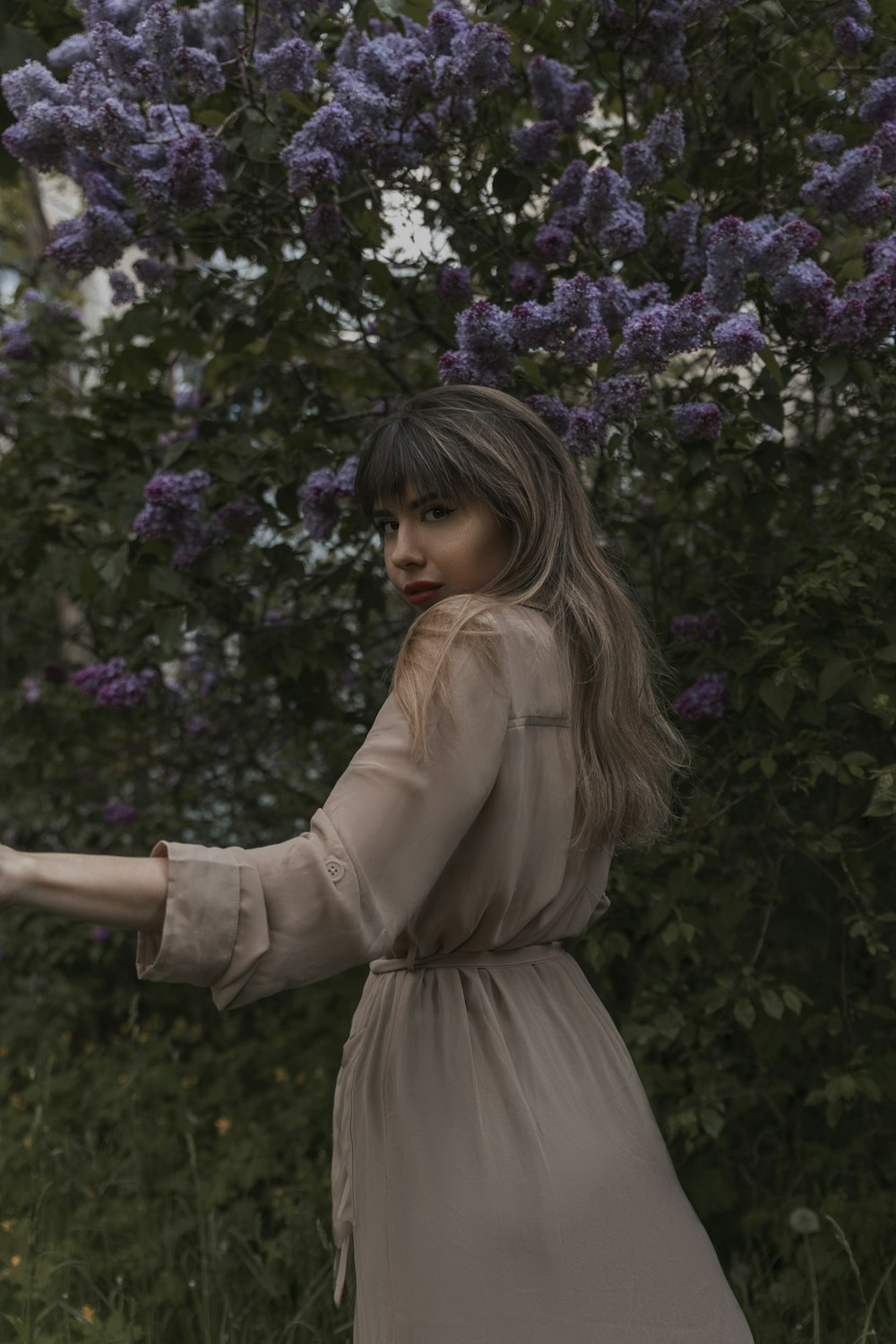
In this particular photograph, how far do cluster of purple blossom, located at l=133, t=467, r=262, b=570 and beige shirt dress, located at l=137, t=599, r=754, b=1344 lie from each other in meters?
1.24

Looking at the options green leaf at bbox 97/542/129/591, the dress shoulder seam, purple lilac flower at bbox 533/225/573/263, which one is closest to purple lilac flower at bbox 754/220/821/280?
purple lilac flower at bbox 533/225/573/263

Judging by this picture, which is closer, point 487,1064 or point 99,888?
point 99,888

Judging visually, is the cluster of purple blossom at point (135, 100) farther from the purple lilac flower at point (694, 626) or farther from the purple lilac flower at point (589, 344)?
the purple lilac flower at point (694, 626)

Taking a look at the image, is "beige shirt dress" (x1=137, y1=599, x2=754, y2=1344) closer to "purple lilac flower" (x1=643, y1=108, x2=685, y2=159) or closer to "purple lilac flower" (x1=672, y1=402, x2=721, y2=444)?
"purple lilac flower" (x1=672, y1=402, x2=721, y2=444)

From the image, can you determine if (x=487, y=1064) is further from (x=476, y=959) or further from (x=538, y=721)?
(x=538, y=721)

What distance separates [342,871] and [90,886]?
0.23 m

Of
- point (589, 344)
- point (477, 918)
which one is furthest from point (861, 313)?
point (477, 918)

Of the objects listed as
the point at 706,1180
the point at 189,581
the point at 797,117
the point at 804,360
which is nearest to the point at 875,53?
the point at 797,117

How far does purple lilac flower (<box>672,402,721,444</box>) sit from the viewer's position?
6.94 feet

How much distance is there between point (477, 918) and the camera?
4.74 feet

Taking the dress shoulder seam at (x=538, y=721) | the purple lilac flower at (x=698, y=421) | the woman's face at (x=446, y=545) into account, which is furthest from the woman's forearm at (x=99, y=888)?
the purple lilac flower at (x=698, y=421)

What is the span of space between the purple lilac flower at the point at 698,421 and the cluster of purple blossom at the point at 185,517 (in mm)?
907

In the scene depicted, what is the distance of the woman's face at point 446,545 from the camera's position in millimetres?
1610

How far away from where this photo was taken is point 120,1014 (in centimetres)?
449
